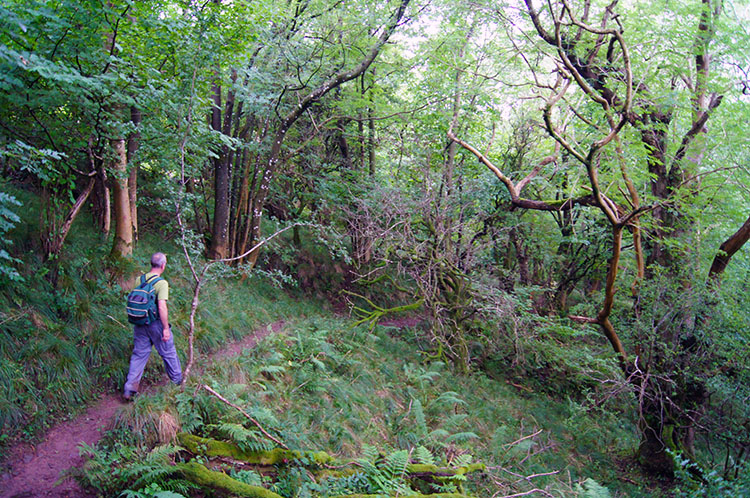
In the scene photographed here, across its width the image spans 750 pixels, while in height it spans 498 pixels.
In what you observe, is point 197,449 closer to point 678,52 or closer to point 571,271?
point 678,52

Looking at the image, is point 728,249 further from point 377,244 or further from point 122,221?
point 122,221

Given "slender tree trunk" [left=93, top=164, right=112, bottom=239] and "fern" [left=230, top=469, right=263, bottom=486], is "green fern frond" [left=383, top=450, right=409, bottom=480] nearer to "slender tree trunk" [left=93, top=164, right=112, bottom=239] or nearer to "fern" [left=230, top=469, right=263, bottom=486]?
"fern" [left=230, top=469, right=263, bottom=486]

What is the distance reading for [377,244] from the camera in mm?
11969

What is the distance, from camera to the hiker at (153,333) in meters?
5.70

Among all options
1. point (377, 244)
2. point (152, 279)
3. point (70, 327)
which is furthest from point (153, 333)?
point (377, 244)

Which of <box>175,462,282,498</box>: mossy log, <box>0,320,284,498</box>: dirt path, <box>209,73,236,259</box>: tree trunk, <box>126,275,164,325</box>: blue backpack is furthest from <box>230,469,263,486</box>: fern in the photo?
<box>209,73,236,259</box>: tree trunk

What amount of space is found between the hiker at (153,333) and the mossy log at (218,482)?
1.86 meters

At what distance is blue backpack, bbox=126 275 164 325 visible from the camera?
18.4ft

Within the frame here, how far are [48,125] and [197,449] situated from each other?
5001mm

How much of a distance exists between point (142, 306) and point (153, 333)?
40 cm

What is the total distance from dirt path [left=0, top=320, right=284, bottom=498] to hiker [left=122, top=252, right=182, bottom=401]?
1.32 feet

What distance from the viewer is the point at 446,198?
1232 cm

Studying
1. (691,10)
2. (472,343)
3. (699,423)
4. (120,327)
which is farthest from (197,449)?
(691,10)

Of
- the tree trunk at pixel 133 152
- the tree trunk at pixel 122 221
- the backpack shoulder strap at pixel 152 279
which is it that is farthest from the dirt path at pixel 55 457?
the tree trunk at pixel 133 152
